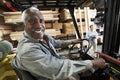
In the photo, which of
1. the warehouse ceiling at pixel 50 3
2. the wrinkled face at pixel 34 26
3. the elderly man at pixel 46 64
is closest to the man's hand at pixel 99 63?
the elderly man at pixel 46 64

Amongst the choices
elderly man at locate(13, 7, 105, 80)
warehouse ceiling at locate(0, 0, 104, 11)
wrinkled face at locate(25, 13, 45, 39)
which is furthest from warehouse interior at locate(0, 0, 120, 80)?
wrinkled face at locate(25, 13, 45, 39)

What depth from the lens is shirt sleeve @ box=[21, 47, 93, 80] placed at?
4.61 feet

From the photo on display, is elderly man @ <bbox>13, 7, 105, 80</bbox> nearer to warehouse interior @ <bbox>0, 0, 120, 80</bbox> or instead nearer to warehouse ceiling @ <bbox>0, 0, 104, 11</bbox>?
warehouse interior @ <bbox>0, 0, 120, 80</bbox>

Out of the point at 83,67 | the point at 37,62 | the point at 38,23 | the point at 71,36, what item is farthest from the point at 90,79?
the point at 71,36

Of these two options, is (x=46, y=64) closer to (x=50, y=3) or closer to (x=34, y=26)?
(x=34, y=26)

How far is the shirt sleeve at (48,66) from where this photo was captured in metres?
1.40

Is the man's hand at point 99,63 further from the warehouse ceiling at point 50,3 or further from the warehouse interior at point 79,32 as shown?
the warehouse ceiling at point 50,3

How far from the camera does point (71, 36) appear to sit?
19.7 ft

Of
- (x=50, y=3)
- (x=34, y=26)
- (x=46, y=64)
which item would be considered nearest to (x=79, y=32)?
(x=50, y=3)

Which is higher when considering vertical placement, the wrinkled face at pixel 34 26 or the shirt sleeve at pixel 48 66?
the wrinkled face at pixel 34 26

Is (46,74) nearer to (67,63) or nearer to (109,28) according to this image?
(67,63)

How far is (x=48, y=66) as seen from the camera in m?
1.40

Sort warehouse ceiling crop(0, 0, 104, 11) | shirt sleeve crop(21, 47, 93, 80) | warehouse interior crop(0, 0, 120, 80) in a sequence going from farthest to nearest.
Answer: warehouse ceiling crop(0, 0, 104, 11) → warehouse interior crop(0, 0, 120, 80) → shirt sleeve crop(21, 47, 93, 80)

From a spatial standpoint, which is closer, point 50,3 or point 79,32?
point 50,3
